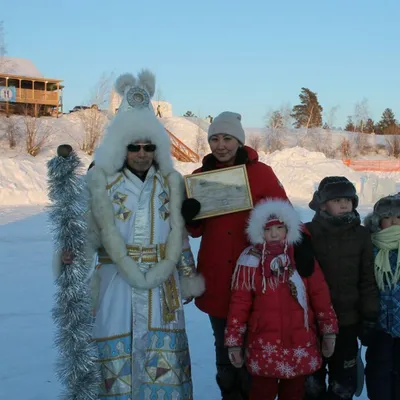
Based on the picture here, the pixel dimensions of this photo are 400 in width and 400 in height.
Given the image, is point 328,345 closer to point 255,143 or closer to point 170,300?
point 170,300

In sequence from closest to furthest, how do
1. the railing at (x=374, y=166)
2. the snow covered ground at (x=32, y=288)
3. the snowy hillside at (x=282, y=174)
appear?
the snow covered ground at (x=32, y=288) < the snowy hillside at (x=282, y=174) < the railing at (x=374, y=166)

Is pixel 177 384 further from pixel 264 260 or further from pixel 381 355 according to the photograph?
pixel 381 355

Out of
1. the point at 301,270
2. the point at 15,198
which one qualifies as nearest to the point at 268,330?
the point at 301,270

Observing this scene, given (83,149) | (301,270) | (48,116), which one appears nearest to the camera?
(301,270)

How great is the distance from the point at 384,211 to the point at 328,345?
2.82 ft

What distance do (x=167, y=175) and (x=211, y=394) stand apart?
1.69 m

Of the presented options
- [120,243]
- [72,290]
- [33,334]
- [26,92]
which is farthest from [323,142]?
[72,290]

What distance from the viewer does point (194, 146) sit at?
3622cm

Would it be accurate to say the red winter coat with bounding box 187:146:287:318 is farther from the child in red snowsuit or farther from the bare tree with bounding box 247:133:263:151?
the bare tree with bounding box 247:133:263:151

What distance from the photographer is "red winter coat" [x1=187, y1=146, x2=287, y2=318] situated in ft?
9.95

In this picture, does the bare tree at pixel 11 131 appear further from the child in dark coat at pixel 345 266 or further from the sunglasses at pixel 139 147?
the child in dark coat at pixel 345 266

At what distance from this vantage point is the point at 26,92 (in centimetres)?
3294

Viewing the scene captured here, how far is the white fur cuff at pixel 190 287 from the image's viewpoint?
9.87 ft

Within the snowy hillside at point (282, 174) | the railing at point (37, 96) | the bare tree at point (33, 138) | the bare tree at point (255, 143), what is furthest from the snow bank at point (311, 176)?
the railing at point (37, 96)
